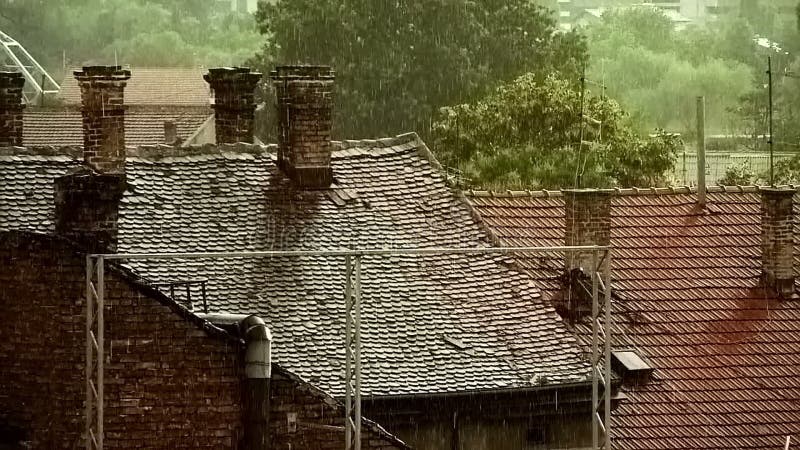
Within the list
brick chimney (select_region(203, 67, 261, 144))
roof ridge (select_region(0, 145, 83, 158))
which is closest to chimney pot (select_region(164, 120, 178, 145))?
brick chimney (select_region(203, 67, 261, 144))

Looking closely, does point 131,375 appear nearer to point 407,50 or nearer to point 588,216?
point 588,216

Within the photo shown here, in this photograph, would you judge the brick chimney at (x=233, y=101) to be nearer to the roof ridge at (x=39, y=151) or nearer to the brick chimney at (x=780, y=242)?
the roof ridge at (x=39, y=151)

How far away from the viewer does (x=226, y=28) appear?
2854 inches

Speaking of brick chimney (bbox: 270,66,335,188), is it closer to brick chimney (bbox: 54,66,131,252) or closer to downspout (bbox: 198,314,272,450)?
brick chimney (bbox: 54,66,131,252)

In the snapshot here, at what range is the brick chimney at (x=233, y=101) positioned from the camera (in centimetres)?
2122

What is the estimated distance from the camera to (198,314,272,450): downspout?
15.0 meters

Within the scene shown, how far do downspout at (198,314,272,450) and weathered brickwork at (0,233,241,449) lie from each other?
0.20 meters

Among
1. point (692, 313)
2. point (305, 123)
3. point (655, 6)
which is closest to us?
point (305, 123)

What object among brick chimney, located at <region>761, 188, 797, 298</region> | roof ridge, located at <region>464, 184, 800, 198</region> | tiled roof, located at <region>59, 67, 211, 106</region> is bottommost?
brick chimney, located at <region>761, 188, 797, 298</region>

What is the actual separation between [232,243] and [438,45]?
26.7 meters

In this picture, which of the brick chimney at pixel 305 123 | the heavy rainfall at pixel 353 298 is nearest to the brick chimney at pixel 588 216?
the heavy rainfall at pixel 353 298

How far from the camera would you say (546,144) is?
36594 millimetres

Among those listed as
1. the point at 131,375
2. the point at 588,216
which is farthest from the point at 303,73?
the point at 131,375

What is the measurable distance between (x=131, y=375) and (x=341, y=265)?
11.9ft
